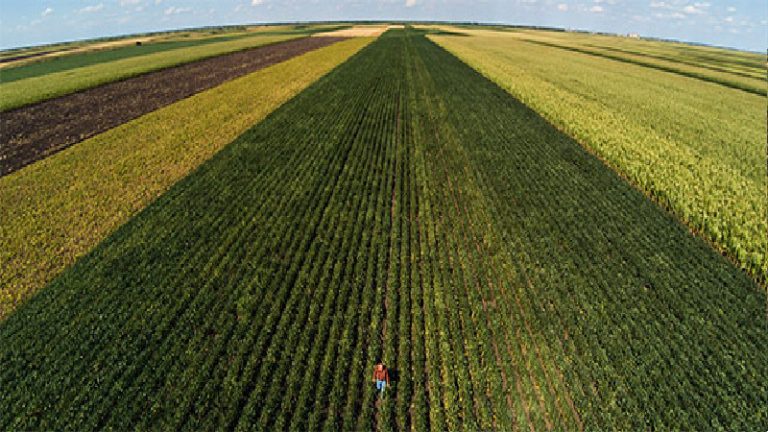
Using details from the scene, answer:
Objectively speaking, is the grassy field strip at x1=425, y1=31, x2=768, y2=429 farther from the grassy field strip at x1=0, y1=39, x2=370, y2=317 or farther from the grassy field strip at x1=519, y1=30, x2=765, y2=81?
the grassy field strip at x1=519, y1=30, x2=765, y2=81

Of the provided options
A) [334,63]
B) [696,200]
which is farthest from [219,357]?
[334,63]

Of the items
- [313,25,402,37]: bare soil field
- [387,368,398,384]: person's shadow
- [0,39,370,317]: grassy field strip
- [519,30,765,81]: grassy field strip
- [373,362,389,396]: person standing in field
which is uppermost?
[313,25,402,37]: bare soil field

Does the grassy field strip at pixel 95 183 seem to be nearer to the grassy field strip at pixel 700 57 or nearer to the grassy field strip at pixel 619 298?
the grassy field strip at pixel 619 298

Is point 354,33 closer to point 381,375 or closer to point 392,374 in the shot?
point 392,374

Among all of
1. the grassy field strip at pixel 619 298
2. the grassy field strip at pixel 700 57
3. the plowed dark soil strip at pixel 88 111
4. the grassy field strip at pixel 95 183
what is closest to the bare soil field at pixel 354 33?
the grassy field strip at pixel 700 57

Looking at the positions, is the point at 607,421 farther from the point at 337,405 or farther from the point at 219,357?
the point at 219,357

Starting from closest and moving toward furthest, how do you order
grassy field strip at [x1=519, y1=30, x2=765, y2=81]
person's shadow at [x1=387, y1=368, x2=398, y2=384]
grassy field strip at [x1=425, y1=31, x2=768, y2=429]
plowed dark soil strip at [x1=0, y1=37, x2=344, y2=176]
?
grassy field strip at [x1=425, y1=31, x2=768, y2=429] → person's shadow at [x1=387, y1=368, x2=398, y2=384] → plowed dark soil strip at [x1=0, y1=37, x2=344, y2=176] → grassy field strip at [x1=519, y1=30, x2=765, y2=81]

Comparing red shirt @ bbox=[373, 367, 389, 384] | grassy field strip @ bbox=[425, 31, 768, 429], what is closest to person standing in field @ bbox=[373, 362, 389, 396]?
red shirt @ bbox=[373, 367, 389, 384]
